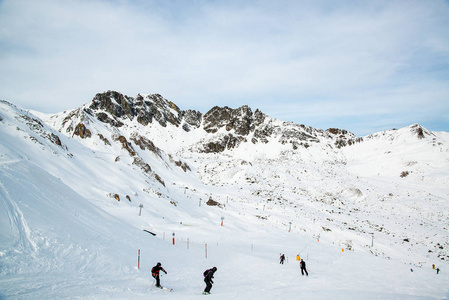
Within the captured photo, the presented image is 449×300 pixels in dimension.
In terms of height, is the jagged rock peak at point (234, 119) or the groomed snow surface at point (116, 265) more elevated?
the jagged rock peak at point (234, 119)

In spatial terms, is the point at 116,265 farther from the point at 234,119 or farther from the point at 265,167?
the point at 234,119

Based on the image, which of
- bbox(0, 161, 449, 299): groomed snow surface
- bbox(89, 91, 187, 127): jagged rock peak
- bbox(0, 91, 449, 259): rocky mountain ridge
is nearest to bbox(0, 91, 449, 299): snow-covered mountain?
bbox(0, 161, 449, 299): groomed snow surface

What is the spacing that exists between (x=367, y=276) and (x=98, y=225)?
18475 mm

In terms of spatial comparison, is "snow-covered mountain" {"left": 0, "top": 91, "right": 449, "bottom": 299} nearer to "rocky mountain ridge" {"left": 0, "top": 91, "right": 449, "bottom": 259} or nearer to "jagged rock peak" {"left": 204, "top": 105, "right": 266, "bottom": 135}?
"rocky mountain ridge" {"left": 0, "top": 91, "right": 449, "bottom": 259}

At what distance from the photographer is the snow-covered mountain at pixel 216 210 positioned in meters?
10.2

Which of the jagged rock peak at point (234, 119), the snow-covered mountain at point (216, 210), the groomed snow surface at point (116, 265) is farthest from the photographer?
the jagged rock peak at point (234, 119)

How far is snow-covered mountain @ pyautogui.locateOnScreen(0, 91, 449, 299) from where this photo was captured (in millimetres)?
10227

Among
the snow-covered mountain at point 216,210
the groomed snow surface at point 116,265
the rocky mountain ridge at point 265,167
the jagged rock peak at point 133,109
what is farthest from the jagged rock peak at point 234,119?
the groomed snow surface at point 116,265

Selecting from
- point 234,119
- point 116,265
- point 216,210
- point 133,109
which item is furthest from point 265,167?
point 133,109

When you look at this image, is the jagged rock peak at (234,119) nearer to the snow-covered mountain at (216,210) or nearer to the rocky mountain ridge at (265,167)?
the rocky mountain ridge at (265,167)

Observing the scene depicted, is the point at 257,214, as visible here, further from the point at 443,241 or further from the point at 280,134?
the point at 280,134

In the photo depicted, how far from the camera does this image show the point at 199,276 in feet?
42.4

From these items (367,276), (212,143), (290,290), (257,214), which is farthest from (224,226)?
(212,143)

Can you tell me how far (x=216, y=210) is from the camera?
41.1 m
